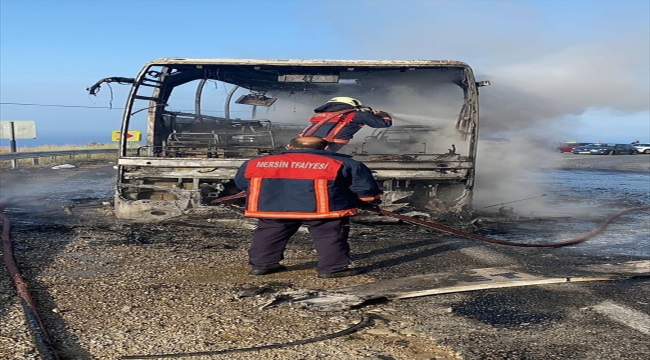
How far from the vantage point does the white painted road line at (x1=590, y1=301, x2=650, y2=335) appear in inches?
151

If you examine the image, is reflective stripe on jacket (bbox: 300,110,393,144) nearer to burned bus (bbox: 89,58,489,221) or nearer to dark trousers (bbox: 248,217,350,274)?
burned bus (bbox: 89,58,489,221)

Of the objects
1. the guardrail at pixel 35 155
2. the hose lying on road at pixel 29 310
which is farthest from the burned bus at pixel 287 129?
the guardrail at pixel 35 155

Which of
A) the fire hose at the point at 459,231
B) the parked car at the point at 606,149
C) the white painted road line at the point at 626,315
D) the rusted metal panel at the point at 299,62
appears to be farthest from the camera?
the parked car at the point at 606,149

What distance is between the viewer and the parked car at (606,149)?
42375mm

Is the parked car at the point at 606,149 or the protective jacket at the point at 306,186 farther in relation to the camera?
the parked car at the point at 606,149

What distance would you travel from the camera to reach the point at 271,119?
1017cm

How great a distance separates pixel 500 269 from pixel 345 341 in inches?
93.1

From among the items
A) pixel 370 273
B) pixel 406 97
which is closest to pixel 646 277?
pixel 370 273

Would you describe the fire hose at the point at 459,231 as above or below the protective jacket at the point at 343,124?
below

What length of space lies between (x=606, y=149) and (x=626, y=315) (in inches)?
1652

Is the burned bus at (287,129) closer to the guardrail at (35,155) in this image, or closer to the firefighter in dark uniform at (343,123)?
the firefighter in dark uniform at (343,123)

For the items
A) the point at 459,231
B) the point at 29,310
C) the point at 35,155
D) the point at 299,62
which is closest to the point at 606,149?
the point at 35,155

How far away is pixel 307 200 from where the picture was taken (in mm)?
4988

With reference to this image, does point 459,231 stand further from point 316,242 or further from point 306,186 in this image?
point 306,186
